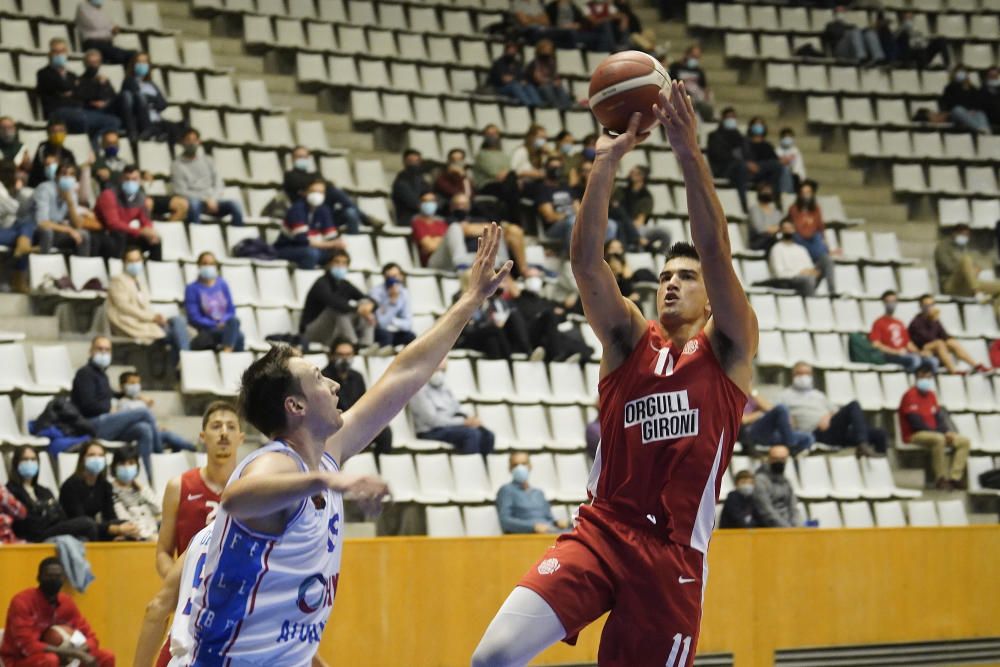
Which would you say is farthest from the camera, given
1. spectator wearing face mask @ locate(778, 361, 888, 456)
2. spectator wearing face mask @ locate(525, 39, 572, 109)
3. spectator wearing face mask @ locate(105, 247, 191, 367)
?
spectator wearing face mask @ locate(525, 39, 572, 109)

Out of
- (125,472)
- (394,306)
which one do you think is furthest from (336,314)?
(125,472)

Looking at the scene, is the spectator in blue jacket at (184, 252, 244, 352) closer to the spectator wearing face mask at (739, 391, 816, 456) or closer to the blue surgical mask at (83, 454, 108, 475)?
the blue surgical mask at (83, 454, 108, 475)

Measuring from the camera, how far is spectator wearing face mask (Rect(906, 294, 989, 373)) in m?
16.7

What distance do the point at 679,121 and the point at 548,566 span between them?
1587mm

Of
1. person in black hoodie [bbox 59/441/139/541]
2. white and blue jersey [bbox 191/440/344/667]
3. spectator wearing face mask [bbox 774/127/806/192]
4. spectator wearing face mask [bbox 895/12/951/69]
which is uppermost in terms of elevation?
spectator wearing face mask [bbox 895/12/951/69]

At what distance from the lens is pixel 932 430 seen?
15523mm

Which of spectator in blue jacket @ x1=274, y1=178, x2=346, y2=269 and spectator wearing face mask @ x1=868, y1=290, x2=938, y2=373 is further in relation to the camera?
spectator wearing face mask @ x1=868, y1=290, x2=938, y2=373

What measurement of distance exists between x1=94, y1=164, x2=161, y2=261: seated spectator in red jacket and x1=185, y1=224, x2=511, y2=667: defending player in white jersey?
9552 mm

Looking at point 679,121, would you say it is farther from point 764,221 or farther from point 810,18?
point 810,18

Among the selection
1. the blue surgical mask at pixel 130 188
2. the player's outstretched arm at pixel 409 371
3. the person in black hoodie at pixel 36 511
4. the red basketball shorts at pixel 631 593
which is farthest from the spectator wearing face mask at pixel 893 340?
the player's outstretched arm at pixel 409 371

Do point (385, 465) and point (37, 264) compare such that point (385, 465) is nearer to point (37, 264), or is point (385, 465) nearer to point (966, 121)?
point (37, 264)

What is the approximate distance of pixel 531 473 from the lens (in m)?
13.2

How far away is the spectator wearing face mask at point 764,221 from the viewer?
58.0 feet

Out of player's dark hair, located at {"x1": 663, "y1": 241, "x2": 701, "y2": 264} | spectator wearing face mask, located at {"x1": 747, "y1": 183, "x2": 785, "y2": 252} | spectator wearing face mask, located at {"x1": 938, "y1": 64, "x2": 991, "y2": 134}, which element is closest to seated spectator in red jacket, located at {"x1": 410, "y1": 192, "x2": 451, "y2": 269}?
spectator wearing face mask, located at {"x1": 747, "y1": 183, "x2": 785, "y2": 252}
